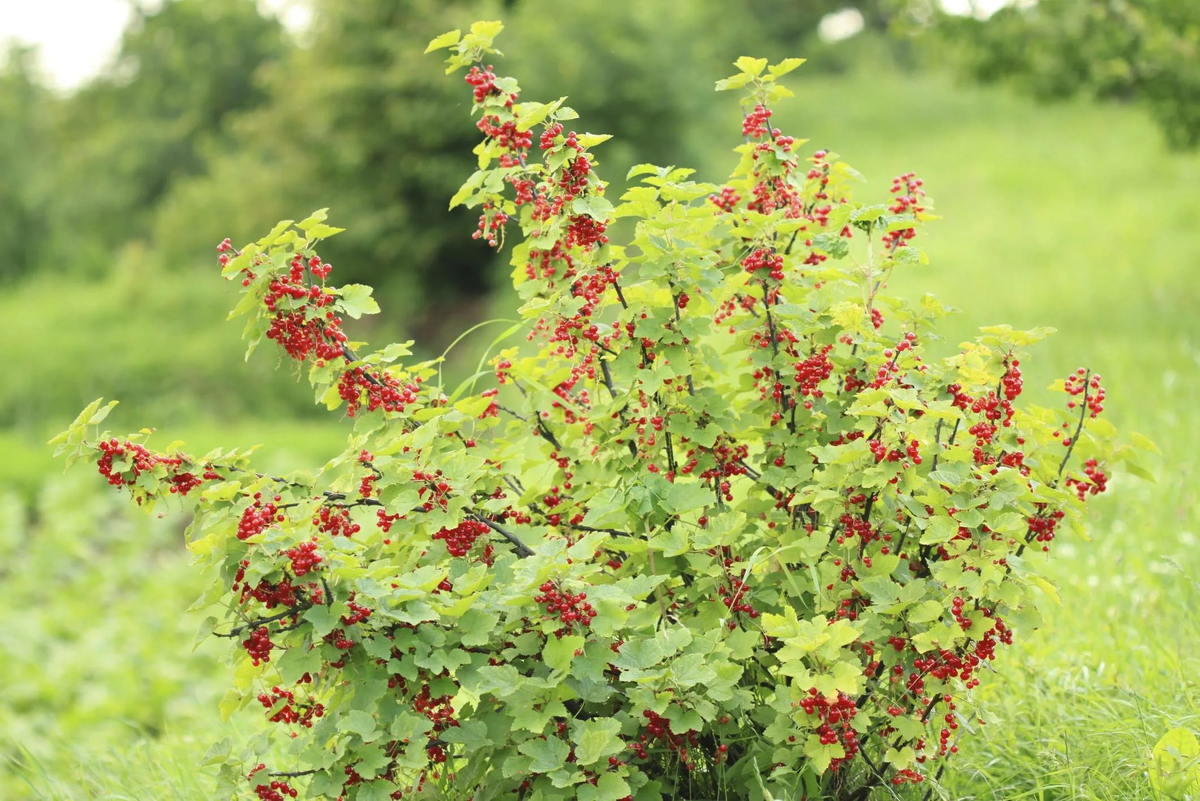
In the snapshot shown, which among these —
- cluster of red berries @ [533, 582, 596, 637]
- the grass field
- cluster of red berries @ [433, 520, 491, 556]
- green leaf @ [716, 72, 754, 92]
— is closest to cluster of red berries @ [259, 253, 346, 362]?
cluster of red berries @ [433, 520, 491, 556]

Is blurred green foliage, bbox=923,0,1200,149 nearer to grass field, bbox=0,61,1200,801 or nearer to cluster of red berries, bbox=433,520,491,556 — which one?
grass field, bbox=0,61,1200,801

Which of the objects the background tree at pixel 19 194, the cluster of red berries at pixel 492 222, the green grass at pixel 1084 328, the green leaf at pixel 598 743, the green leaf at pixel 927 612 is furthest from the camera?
the background tree at pixel 19 194

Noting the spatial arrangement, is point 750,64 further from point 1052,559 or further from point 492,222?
point 1052,559

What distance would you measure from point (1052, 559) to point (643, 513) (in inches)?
84.7

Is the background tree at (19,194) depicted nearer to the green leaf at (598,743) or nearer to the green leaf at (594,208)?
the green leaf at (594,208)

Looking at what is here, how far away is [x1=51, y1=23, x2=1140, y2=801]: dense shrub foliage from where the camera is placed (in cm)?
188

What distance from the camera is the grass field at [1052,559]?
8.66 ft

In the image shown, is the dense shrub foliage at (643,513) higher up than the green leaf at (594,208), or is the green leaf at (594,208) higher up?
the green leaf at (594,208)

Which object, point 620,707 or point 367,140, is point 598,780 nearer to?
point 620,707

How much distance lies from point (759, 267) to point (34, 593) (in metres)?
6.42

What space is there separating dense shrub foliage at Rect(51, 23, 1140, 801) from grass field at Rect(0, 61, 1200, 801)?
43 cm

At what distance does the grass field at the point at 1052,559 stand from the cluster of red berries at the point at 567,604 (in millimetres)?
896

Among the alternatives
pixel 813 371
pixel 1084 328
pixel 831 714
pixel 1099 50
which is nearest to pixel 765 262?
pixel 813 371

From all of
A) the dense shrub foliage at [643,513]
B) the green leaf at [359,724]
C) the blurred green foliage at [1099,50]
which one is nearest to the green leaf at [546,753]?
the dense shrub foliage at [643,513]
